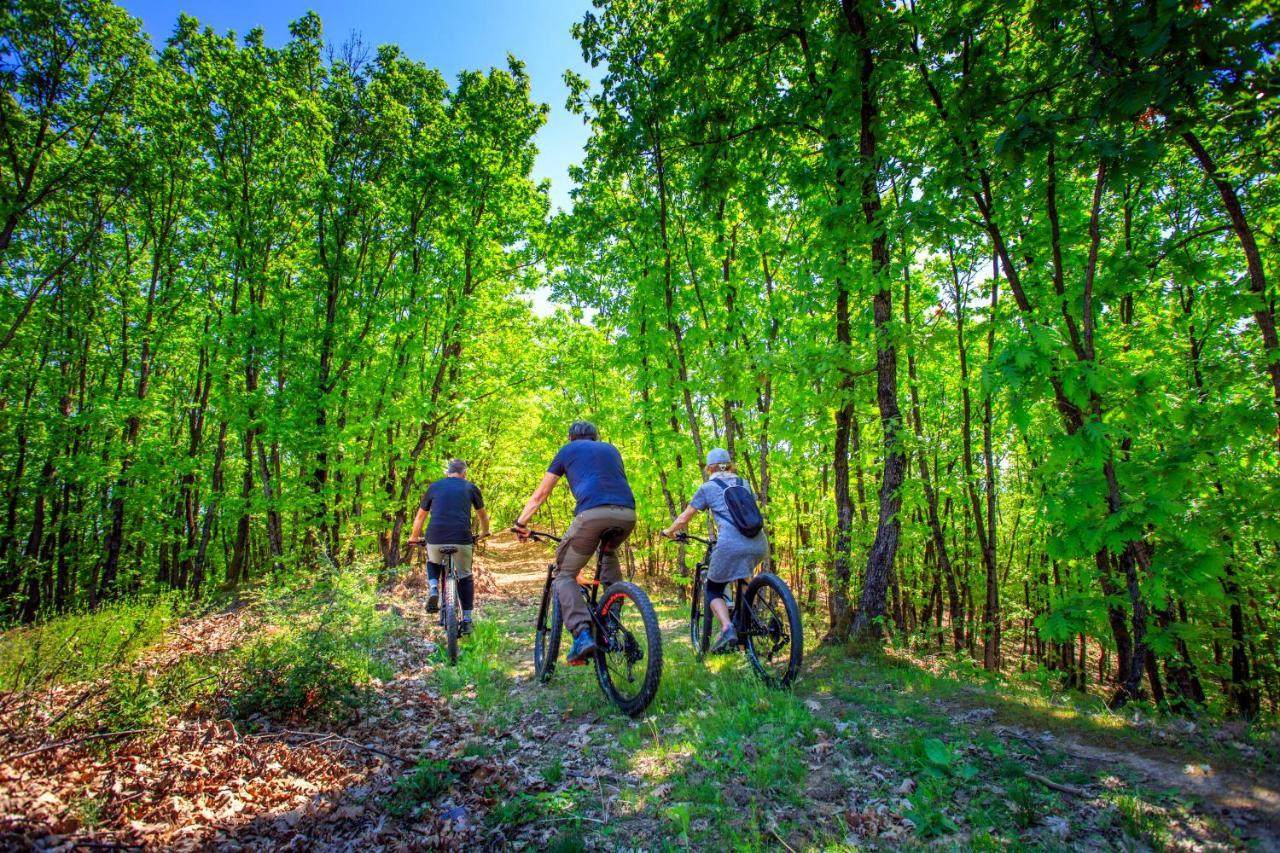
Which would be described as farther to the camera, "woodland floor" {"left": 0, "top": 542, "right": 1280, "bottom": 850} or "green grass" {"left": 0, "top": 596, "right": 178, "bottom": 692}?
"green grass" {"left": 0, "top": 596, "right": 178, "bottom": 692}

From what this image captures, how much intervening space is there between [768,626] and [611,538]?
1.94m

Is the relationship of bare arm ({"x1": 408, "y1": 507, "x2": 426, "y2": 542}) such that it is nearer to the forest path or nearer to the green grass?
the green grass

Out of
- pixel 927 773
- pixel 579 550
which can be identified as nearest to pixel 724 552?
pixel 579 550

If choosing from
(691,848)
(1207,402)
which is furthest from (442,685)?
(1207,402)

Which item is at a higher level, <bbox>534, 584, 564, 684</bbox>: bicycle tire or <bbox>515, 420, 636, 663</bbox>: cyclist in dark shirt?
<bbox>515, 420, 636, 663</bbox>: cyclist in dark shirt

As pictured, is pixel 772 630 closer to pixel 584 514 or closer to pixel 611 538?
pixel 611 538

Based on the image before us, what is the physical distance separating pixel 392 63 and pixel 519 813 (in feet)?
62.5

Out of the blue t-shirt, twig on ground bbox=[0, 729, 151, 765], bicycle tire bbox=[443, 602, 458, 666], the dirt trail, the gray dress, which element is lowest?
bicycle tire bbox=[443, 602, 458, 666]

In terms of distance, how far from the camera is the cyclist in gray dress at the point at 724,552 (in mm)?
5590

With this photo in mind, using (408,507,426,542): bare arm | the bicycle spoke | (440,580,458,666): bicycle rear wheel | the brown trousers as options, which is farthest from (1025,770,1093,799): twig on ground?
(408,507,426,542): bare arm

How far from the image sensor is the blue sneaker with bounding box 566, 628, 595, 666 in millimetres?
5016

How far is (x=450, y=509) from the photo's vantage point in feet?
25.0

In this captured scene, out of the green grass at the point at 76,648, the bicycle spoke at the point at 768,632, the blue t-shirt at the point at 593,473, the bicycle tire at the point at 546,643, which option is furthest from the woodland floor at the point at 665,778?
the blue t-shirt at the point at 593,473

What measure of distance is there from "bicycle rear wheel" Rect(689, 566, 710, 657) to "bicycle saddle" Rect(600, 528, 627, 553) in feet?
5.22
